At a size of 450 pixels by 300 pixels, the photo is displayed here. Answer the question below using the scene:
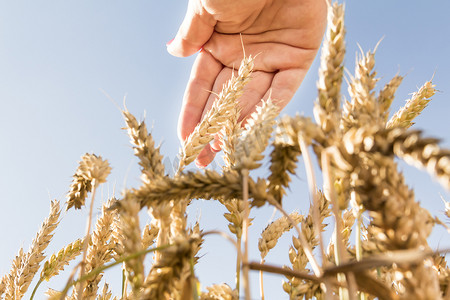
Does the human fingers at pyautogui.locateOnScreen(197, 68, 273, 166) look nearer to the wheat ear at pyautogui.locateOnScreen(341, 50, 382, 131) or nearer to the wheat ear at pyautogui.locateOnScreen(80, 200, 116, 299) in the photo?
the wheat ear at pyautogui.locateOnScreen(80, 200, 116, 299)

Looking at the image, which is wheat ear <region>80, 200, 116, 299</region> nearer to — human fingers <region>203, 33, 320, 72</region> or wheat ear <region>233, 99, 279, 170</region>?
wheat ear <region>233, 99, 279, 170</region>

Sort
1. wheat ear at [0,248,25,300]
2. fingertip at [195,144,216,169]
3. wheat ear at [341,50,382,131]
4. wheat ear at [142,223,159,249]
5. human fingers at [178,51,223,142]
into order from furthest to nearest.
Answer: human fingers at [178,51,223,142] < fingertip at [195,144,216,169] < wheat ear at [0,248,25,300] < wheat ear at [142,223,159,249] < wheat ear at [341,50,382,131]

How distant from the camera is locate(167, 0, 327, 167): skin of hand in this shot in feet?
14.1

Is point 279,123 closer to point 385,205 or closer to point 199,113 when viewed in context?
point 385,205

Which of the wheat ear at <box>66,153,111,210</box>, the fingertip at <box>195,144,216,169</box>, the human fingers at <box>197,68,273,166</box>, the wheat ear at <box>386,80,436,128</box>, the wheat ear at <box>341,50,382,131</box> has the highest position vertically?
the human fingers at <box>197,68,273,166</box>

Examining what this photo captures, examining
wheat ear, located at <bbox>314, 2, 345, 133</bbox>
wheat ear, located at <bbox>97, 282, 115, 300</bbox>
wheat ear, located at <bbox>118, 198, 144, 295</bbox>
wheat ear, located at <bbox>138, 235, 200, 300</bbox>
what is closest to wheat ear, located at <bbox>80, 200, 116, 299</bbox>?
wheat ear, located at <bbox>97, 282, 115, 300</bbox>

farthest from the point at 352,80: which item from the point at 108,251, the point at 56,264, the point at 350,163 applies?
the point at 56,264

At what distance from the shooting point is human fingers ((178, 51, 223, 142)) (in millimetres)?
4223

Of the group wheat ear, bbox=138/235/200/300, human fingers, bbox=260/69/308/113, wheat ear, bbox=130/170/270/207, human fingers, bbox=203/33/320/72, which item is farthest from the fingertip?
wheat ear, bbox=138/235/200/300

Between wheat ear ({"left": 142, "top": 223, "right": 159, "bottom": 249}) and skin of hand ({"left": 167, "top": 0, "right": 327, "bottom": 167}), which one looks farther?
skin of hand ({"left": 167, "top": 0, "right": 327, "bottom": 167})

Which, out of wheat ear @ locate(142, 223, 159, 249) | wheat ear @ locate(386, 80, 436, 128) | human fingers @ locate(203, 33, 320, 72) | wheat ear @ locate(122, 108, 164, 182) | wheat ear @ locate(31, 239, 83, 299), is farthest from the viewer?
human fingers @ locate(203, 33, 320, 72)

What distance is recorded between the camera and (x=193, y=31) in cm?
453

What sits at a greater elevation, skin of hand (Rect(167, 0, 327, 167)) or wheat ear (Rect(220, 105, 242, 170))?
skin of hand (Rect(167, 0, 327, 167))

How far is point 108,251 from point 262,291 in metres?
0.80
